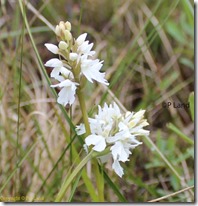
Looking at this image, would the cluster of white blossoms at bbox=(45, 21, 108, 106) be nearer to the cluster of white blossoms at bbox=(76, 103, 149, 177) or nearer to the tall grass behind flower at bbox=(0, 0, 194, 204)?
the cluster of white blossoms at bbox=(76, 103, 149, 177)

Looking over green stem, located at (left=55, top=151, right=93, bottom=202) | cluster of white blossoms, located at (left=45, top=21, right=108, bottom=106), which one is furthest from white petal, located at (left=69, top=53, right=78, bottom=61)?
green stem, located at (left=55, top=151, right=93, bottom=202)

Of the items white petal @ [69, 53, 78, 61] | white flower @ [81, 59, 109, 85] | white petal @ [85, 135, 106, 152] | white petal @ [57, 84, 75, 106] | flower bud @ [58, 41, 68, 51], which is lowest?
white petal @ [85, 135, 106, 152]

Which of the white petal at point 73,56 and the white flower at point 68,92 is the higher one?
the white petal at point 73,56

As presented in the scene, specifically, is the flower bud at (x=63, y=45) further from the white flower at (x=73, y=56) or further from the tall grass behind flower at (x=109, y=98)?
the tall grass behind flower at (x=109, y=98)

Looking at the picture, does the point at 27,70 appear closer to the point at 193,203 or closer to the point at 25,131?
the point at 25,131

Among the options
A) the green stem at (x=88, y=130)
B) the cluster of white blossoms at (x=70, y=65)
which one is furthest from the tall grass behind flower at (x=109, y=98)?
the cluster of white blossoms at (x=70, y=65)

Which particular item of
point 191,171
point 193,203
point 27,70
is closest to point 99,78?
point 193,203

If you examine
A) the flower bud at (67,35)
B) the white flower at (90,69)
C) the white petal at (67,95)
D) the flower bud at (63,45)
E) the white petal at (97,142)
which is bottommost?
the white petal at (97,142)
